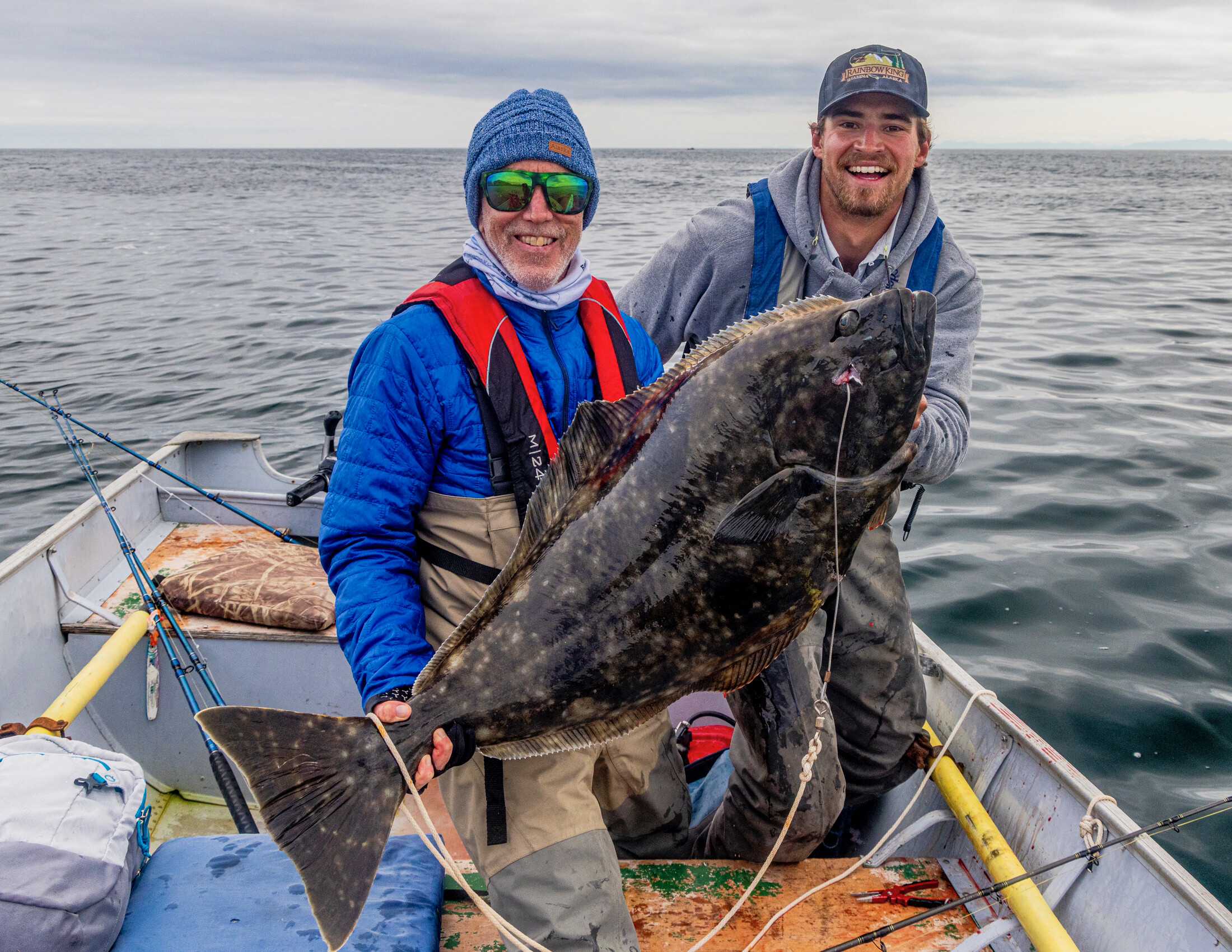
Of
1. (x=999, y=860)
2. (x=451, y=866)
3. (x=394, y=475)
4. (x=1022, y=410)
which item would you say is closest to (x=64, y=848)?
(x=451, y=866)

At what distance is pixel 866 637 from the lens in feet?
12.5

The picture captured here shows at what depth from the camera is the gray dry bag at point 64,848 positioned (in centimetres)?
247

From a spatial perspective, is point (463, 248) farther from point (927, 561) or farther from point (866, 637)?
point (927, 561)

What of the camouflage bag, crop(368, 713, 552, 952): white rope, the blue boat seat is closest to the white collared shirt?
crop(368, 713, 552, 952): white rope

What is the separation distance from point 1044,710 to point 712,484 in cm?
457

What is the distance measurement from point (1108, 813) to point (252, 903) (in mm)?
3006

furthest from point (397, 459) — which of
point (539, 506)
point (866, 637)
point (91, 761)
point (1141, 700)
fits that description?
point (1141, 700)

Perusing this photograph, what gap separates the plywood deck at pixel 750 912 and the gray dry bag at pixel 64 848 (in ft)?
3.65

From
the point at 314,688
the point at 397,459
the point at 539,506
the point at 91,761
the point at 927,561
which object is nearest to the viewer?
the point at 539,506

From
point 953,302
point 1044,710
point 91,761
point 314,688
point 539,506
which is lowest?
point 1044,710

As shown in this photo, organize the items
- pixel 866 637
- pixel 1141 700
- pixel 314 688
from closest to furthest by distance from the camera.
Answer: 1. pixel 866 637
2. pixel 314 688
3. pixel 1141 700

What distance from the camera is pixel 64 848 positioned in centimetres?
261

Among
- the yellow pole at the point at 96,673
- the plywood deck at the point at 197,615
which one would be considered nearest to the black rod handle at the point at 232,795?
the yellow pole at the point at 96,673

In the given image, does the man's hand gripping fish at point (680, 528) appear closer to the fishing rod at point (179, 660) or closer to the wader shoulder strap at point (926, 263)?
the wader shoulder strap at point (926, 263)
